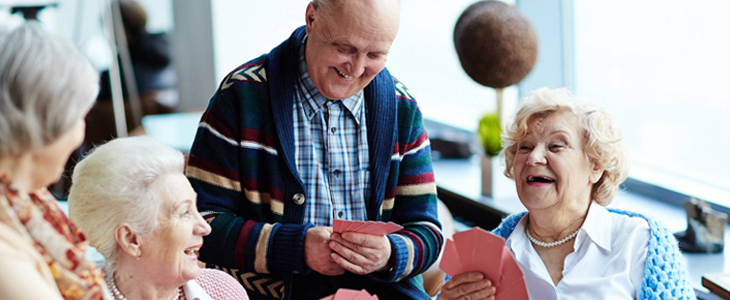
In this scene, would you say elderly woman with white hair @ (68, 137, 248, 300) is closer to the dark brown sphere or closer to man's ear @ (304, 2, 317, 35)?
man's ear @ (304, 2, 317, 35)

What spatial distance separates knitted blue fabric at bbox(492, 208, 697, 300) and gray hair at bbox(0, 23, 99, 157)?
59.3 inches

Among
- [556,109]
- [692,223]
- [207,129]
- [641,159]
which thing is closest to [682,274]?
[556,109]

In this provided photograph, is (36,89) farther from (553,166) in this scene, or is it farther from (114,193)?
(553,166)

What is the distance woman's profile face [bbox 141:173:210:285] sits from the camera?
5.34 ft

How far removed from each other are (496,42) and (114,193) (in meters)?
1.90

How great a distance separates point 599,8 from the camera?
387cm

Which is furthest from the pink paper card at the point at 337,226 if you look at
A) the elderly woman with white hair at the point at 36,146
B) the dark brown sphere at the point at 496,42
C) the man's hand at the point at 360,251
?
the dark brown sphere at the point at 496,42

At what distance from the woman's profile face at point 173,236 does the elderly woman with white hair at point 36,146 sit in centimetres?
58

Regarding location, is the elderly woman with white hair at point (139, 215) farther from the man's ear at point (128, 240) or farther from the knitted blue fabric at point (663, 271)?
the knitted blue fabric at point (663, 271)

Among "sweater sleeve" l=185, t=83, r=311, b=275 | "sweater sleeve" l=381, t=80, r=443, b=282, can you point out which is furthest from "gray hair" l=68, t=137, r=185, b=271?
"sweater sleeve" l=381, t=80, r=443, b=282

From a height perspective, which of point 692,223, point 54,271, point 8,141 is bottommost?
point 692,223

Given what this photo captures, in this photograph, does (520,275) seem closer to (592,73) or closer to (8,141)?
(8,141)

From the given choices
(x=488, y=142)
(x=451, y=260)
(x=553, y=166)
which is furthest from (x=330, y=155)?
(x=488, y=142)

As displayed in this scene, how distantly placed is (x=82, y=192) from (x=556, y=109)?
51.0 inches
